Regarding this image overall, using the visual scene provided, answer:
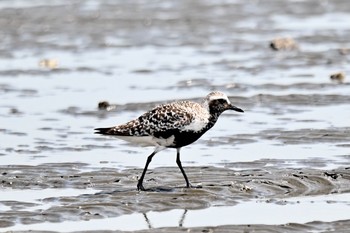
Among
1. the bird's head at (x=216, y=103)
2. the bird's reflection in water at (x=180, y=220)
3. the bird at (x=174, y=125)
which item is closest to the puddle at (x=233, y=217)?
the bird's reflection in water at (x=180, y=220)

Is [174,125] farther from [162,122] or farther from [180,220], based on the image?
[180,220]

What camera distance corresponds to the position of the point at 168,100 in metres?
19.3

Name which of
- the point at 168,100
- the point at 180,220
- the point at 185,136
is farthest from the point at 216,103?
the point at 168,100

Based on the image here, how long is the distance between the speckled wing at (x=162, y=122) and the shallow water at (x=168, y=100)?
657 millimetres

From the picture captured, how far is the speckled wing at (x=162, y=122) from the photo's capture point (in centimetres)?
1301

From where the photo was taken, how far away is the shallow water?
12.2 metres

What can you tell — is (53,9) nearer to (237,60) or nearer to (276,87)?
A: (237,60)

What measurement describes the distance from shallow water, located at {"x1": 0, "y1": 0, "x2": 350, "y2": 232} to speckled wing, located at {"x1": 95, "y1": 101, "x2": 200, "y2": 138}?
66cm

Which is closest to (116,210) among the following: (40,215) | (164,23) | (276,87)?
(40,215)

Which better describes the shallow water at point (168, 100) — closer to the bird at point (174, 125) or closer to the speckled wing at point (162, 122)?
the bird at point (174, 125)

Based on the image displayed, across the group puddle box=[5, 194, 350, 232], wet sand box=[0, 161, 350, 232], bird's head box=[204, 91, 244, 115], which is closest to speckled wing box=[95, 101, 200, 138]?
bird's head box=[204, 91, 244, 115]

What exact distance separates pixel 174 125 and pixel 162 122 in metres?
0.16

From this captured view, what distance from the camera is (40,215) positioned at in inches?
458

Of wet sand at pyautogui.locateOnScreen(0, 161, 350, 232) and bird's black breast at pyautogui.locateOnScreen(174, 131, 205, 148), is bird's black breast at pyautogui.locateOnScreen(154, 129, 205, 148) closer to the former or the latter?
bird's black breast at pyautogui.locateOnScreen(174, 131, 205, 148)
